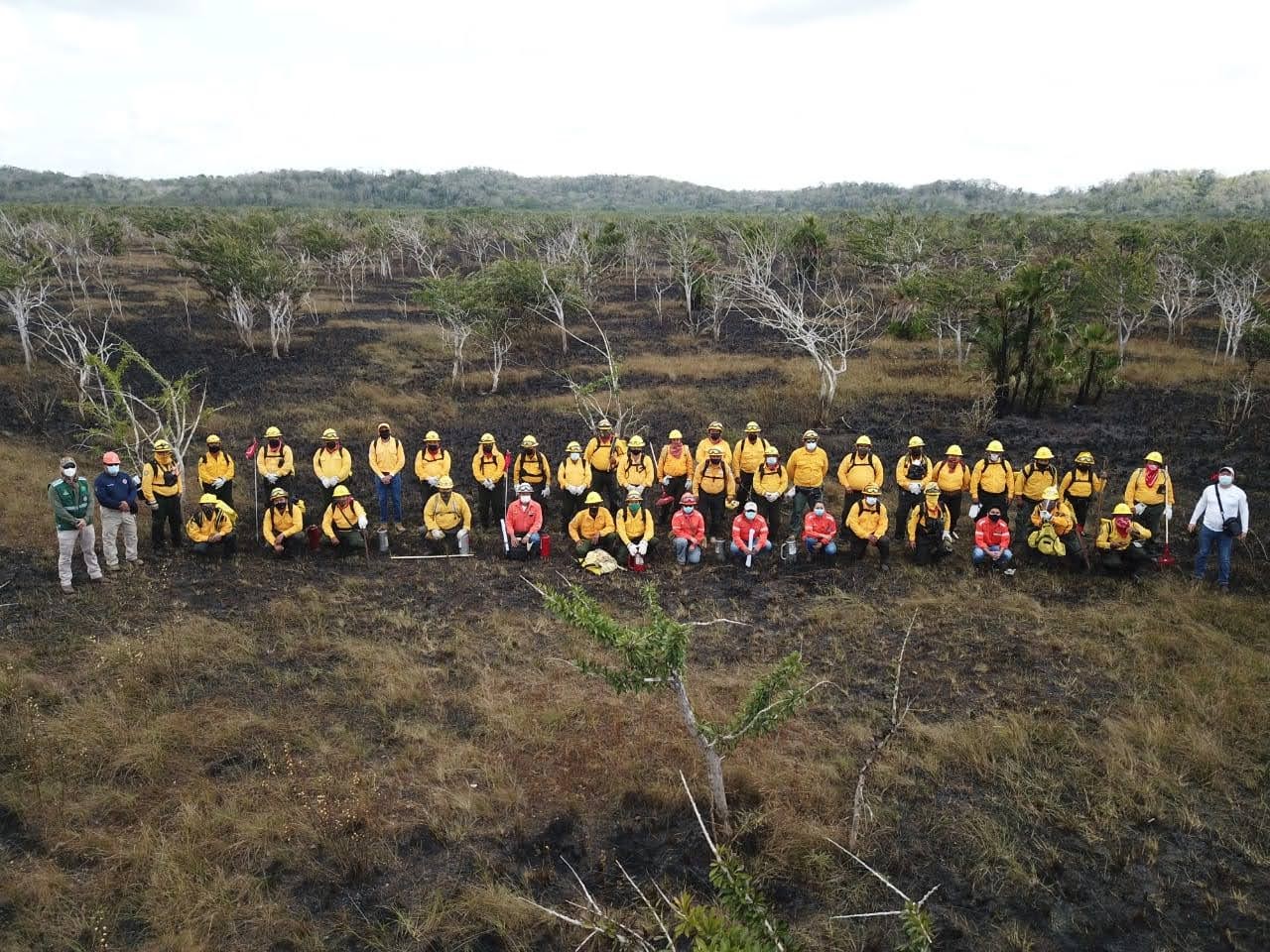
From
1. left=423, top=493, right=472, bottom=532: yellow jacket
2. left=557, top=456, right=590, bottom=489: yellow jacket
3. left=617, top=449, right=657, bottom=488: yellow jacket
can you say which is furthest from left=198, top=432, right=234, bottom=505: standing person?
left=617, top=449, right=657, bottom=488: yellow jacket

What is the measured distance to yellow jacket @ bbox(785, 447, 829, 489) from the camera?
38.8 ft

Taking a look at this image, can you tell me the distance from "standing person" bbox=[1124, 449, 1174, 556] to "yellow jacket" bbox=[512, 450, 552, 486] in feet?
27.5

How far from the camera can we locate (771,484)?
455 inches

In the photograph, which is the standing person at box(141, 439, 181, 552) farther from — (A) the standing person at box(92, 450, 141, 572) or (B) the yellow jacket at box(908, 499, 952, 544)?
(B) the yellow jacket at box(908, 499, 952, 544)

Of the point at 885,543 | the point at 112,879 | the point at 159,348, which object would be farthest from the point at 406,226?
the point at 112,879

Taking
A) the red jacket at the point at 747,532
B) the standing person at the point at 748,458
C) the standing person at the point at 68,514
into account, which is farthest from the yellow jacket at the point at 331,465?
the standing person at the point at 748,458

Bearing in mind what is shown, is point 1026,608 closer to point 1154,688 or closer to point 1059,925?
point 1154,688

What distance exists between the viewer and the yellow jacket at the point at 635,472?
37.2 ft

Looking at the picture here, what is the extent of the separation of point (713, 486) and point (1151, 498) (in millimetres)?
6052

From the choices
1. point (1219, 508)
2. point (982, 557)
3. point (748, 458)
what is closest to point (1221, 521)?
point (1219, 508)

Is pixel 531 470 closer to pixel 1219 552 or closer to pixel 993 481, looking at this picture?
pixel 993 481

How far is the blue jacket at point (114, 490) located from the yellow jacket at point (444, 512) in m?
3.80

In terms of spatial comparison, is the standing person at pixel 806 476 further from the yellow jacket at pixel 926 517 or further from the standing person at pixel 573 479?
the standing person at pixel 573 479

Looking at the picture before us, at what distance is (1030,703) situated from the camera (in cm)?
760
